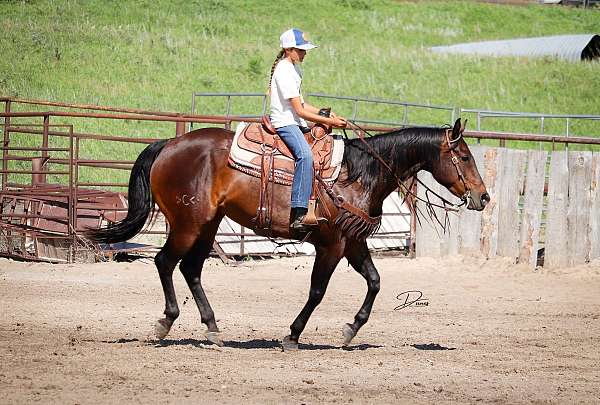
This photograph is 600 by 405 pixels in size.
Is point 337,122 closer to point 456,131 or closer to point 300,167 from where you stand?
point 300,167

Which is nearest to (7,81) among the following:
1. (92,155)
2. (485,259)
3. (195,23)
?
(92,155)

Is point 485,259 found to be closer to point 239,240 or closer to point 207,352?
point 239,240

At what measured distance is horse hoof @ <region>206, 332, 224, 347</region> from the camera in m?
8.54

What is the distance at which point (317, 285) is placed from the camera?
8.49m

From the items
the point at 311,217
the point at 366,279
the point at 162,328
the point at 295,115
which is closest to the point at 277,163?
the point at 295,115

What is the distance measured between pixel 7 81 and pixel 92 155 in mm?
7587

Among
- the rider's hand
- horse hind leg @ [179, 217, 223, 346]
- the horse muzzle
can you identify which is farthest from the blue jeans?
the horse muzzle

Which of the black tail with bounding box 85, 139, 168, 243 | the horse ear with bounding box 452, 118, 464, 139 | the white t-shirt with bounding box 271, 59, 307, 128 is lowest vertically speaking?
the black tail with bounding box 85, 139, 168, 243

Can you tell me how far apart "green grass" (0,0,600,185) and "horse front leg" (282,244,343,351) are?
14423mm

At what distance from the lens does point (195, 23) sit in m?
38.8

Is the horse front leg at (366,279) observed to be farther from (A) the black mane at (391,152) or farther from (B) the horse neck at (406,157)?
(A) the black mane at (391,152)

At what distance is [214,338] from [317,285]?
1.00m

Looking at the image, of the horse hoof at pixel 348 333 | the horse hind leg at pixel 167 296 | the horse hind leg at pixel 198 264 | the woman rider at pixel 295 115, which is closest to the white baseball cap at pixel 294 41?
the woman rider at pixel 295 115

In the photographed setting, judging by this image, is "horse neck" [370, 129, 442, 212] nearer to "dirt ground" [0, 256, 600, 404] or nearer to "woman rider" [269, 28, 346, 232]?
"woman rider" [269, 28, 346, 232]
